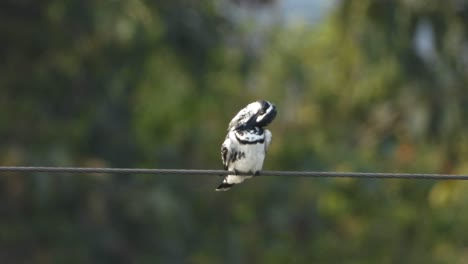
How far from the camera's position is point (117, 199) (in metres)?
18.2

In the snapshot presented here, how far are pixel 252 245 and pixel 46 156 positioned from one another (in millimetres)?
5083

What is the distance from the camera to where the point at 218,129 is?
20.5m

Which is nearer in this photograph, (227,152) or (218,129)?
(227,152)

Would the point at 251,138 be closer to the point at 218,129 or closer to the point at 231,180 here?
the point at 231,180

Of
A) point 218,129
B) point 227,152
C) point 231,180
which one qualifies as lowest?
point 218,129

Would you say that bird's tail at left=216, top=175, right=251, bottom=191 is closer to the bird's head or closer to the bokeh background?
the bird's head

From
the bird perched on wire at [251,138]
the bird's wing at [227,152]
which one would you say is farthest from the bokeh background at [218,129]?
the bird perched on wire at [251,138]

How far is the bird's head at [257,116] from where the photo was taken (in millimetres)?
8508

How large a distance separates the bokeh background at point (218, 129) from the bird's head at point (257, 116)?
7.48 meters

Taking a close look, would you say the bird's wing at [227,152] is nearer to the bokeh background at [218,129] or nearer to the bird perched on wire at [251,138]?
the bird perched on wire at [251,138]

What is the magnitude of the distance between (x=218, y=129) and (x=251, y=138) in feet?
39.1

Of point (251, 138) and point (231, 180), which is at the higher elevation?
point (251, 138)

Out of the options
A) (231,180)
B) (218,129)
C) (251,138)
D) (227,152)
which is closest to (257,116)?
(251,138)

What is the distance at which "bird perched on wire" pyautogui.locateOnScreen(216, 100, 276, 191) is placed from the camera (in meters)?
8.53
